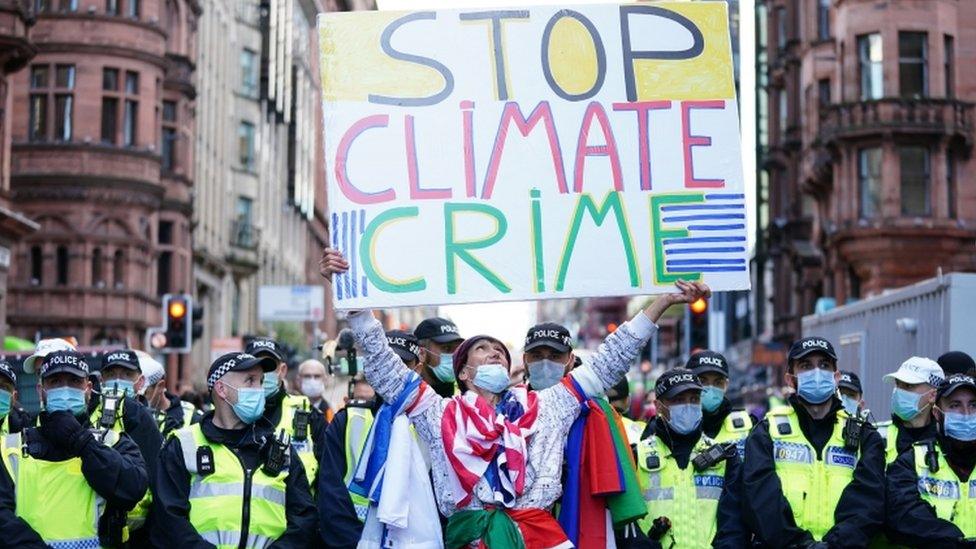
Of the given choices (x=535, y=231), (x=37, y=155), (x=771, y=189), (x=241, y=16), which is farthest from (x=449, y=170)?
(x=241, y=16)

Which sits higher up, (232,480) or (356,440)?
(356,440)

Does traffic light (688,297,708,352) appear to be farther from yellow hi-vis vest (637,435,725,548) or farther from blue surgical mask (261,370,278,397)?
blue surgical mask (261,370,278,397)

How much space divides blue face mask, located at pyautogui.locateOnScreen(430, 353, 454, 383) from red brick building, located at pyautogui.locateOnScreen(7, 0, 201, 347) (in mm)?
36168

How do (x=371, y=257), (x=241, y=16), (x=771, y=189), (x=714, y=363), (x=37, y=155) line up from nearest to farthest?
1. (x=371, y=257)
2. (x=714, y=363)
3. (x=37, y=155)
4. (x=771, y=189)
5. (x=241, y=16)

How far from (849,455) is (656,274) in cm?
140

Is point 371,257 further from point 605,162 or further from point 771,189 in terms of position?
point 771,189

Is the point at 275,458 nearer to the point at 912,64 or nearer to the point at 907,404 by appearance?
the point at 907,404

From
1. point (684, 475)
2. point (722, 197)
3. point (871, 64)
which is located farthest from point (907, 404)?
point (871, 64)

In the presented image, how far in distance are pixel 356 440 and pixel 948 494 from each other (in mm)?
3089

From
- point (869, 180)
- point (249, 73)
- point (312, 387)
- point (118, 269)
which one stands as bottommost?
point (312, 387)

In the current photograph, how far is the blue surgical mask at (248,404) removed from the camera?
929 centimetres

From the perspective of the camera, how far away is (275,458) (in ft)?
30.4

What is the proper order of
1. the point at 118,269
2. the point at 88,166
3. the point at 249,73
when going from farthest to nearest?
the point at 249,73 < the point at 118,269 < the point at 88,166

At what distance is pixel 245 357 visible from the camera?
31.0 feet
